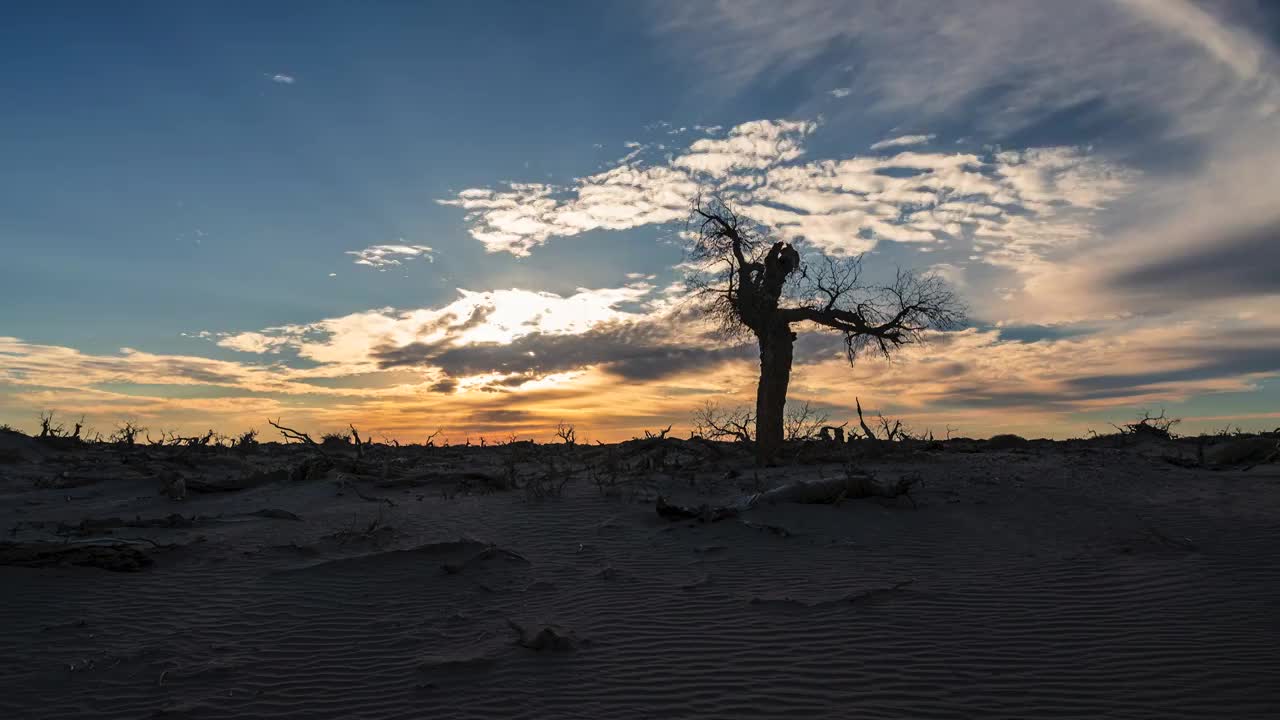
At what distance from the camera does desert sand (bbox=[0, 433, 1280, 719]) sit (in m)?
4.34

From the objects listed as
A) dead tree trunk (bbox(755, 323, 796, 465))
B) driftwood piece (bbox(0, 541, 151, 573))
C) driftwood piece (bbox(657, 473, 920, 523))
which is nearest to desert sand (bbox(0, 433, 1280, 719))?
driftwood piece (bbox(0, 541, 151, 573))

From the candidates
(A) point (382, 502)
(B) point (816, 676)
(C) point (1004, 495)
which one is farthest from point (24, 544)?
(C) point (1004, 495)

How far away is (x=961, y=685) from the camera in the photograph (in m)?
4.38

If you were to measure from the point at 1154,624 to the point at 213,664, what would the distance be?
6.31m

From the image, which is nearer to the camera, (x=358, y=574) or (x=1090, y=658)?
(x=1090, y=658)

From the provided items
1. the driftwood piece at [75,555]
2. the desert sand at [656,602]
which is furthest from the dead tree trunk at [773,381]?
the driftwood piece at [75,555]

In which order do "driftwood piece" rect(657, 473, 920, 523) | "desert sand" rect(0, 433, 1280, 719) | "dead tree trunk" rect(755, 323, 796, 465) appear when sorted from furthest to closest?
"dead tree trunk" rect(755, 323, 796, 465) → "driftwood piece" rect(657, 473, 920, 523) → "desert sand" rect(0, 433, 1280, 719)

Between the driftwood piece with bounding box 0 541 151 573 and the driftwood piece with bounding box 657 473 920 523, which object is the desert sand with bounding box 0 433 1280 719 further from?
the driftwood piece with bounding box 657 473 920 523

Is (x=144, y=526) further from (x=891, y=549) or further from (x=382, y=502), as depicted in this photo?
(x=891, y=549)

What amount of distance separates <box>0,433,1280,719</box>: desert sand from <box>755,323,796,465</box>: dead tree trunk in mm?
4851

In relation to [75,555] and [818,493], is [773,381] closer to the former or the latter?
[818,493]

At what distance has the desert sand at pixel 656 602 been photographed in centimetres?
434

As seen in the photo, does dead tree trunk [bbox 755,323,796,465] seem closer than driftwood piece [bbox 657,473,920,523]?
No

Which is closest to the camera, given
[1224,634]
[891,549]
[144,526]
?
[1224,634]
